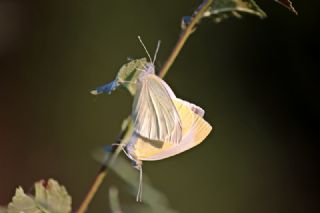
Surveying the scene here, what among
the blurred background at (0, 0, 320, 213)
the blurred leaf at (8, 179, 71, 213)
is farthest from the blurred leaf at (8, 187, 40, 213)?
the blurred background at (0, 0, 320, 213)

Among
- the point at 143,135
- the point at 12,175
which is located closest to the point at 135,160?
the point at 143,135

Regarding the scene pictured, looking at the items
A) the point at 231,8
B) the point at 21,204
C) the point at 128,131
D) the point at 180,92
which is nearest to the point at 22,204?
the point at 21,204

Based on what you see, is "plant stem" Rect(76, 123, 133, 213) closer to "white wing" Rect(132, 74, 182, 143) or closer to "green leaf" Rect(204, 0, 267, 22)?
"white wing" Rect(132, 74, 182, 143)

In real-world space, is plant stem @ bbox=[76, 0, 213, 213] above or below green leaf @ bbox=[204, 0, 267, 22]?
below

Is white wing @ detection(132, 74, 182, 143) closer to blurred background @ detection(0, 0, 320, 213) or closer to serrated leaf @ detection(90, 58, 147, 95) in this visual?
serrated leaf @ detection(90, 58, 147, 95)

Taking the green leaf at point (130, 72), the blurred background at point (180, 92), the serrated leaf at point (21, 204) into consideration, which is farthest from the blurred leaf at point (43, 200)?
the blurred background at point (180, 92)

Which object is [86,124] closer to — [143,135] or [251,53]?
[251,53]

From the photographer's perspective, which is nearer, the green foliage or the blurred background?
the green foliage

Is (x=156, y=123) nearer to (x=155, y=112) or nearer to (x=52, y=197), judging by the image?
(x=155, y=112)
